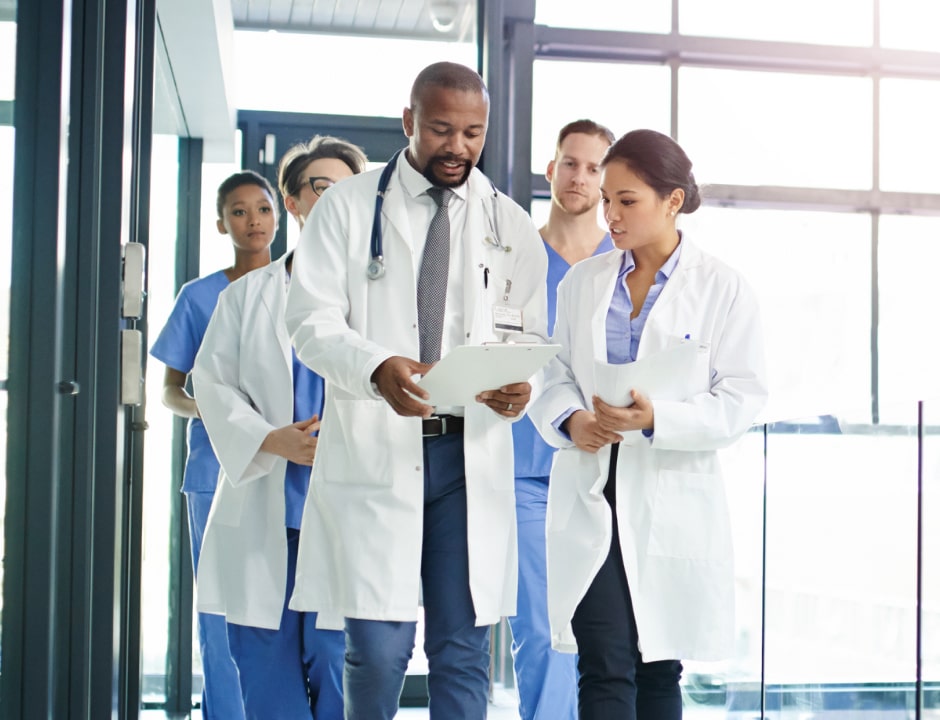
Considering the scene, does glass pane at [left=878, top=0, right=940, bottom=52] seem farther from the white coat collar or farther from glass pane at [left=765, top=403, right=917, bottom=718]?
the white coat collar

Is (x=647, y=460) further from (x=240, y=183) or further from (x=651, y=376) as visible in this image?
(x=240, y=183)

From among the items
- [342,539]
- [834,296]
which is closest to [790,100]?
[834,296]

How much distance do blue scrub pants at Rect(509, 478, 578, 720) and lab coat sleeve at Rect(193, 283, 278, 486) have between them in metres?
0.70

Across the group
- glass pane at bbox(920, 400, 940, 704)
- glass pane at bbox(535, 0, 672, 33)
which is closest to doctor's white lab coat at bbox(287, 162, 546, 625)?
glass pane at bbox(920, 400, 940, 704)

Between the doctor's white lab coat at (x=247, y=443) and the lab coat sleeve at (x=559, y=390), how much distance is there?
584 millimetres

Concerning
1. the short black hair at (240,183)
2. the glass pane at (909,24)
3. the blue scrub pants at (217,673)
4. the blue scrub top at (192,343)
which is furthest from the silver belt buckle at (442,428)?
the glass pane at (909,24)

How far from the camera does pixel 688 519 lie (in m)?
2.03

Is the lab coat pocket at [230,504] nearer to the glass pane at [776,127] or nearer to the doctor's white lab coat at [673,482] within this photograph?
the doctor's white lab coat at [673,482]

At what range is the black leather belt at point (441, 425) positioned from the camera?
200cm

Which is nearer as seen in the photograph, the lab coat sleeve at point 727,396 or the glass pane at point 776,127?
the lab coat sleeve at point 727,396

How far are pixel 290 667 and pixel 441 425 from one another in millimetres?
771

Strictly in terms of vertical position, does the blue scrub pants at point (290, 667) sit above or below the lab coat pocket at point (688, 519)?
below

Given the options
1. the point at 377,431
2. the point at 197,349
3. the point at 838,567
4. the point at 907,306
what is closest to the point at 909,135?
the point at 907,306

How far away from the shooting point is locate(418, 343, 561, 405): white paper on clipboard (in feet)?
5.62
